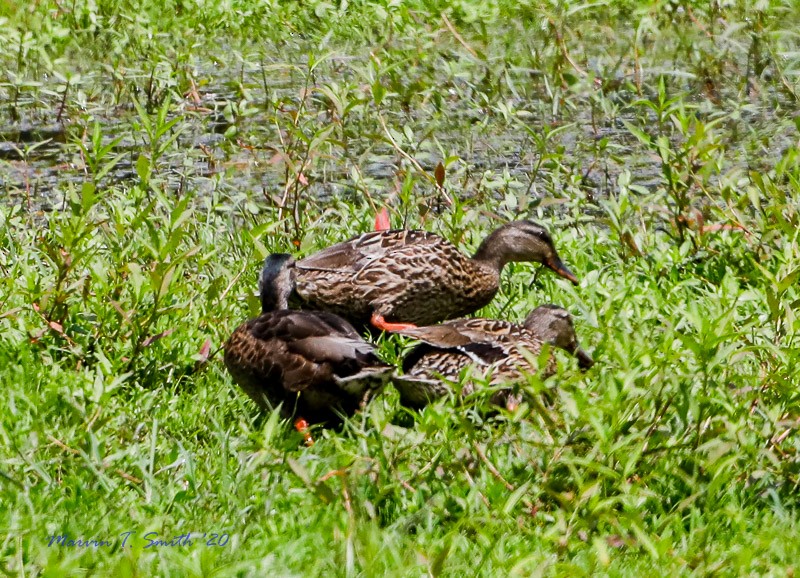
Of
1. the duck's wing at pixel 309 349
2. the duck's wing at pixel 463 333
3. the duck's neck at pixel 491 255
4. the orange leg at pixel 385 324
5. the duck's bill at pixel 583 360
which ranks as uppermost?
the duck's wing at pixel 309 349

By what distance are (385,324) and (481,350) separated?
1.14 m

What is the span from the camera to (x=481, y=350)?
5871 millimetres

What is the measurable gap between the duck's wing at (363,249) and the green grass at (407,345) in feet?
0.45

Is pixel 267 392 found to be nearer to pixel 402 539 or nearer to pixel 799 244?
pixel 402 539

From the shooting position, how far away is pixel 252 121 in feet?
33.3

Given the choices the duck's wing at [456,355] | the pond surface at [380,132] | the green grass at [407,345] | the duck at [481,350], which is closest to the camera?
the green grass at [407,345]

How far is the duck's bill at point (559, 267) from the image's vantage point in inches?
279

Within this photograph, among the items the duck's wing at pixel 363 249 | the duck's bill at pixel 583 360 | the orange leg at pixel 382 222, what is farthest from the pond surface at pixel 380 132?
the duck's bill at pixel 583 360

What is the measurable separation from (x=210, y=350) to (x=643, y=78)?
5.90 metres

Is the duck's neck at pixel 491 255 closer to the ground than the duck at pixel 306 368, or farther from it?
closer to the ground

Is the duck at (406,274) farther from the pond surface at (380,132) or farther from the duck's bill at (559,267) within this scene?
the pond surface at (380,132)

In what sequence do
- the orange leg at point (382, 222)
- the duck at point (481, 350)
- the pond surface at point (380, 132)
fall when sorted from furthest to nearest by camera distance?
the pond surface at point (380, 132)
the orange leg at point (382, 222)
the duck at point (481, 350)

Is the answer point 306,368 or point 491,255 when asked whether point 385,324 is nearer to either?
point 491,255

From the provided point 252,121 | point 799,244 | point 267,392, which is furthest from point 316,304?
point 252,121
